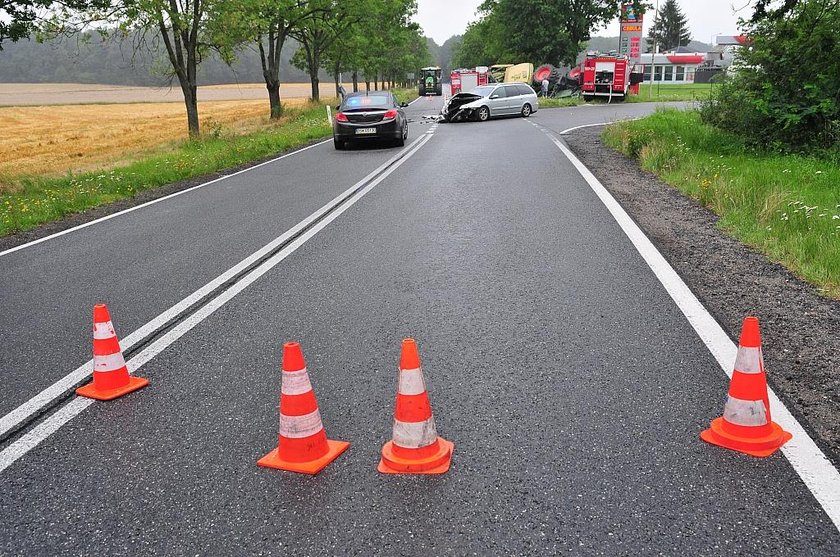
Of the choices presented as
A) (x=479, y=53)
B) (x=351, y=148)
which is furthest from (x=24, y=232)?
(x=479, y=53)

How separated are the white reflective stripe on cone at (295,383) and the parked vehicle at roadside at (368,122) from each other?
16.1 metres

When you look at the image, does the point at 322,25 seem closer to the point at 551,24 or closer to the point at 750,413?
the point at 551,24

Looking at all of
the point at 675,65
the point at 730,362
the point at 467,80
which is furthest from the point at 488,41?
the point at 730,362

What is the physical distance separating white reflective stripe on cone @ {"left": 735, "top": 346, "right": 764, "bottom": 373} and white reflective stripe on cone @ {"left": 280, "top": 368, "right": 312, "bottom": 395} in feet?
6.51

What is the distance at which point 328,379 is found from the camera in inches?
156

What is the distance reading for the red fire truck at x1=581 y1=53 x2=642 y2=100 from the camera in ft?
142

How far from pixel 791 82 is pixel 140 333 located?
12.7 metres

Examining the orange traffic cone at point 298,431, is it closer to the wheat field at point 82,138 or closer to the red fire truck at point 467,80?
the wheat field at point 82,138

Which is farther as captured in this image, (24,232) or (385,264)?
(24,232)

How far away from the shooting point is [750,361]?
3.18m

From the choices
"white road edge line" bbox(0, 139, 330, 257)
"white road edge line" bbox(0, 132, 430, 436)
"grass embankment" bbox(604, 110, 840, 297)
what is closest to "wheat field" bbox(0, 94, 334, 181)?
"white road edge line" bbox(0, 139, 330, 257)

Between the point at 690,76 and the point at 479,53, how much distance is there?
32390mm

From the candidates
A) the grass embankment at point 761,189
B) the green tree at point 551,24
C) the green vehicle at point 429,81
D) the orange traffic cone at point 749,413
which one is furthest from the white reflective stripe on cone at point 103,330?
the green vehicle at point 429,81

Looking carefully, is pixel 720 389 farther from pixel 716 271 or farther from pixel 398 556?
pixel 716 271
